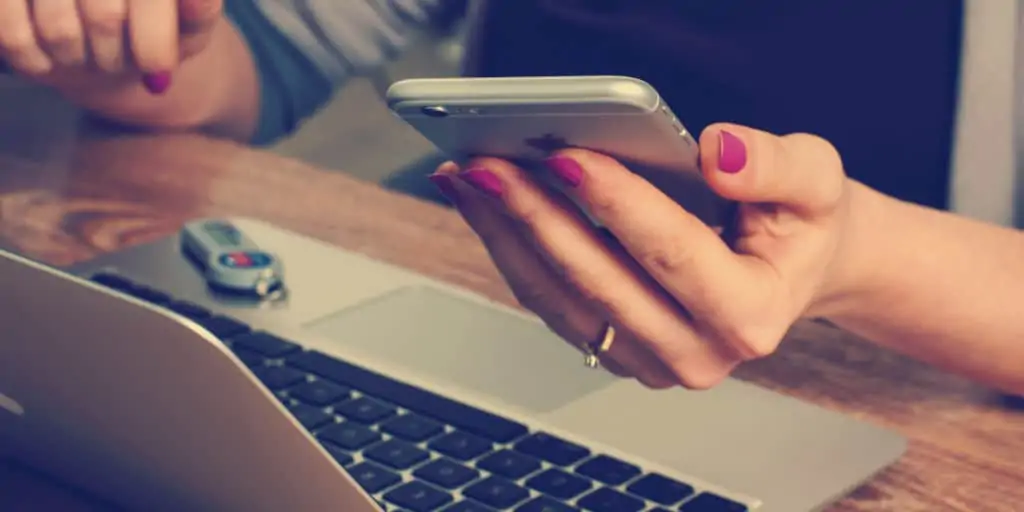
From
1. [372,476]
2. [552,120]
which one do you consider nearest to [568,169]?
[552,120]

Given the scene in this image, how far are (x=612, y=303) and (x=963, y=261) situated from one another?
22 centimetres

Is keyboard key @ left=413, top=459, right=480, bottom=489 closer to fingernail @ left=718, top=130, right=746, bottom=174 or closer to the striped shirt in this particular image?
fingernail @ left=718, top=130, right=746, bottom=174

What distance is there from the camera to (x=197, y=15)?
0.81m

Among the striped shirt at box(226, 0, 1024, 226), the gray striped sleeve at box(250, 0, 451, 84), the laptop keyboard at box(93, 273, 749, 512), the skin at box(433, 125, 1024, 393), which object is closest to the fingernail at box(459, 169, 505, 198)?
the skin at box(433, 125, 1024, 393)

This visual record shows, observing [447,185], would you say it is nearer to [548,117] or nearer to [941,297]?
[548,117]

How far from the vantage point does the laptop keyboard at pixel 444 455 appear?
1.58 ft

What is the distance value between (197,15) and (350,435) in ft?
1.26

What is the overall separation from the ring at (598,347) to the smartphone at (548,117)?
10 centimetres

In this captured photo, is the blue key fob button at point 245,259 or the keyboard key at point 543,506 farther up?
the blue key fob button at point 245,259

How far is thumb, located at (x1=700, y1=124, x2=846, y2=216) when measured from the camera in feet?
1.56

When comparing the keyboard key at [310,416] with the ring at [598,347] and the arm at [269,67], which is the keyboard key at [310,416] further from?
the arm at [269,67]

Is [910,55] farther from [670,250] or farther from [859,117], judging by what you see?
[670,250]

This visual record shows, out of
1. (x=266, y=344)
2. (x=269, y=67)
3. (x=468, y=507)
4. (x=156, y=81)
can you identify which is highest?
(x=269, y=67)

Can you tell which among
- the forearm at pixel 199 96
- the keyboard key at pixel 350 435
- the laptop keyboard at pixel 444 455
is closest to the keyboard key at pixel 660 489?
the laptop keyboard at pixel 444 455
